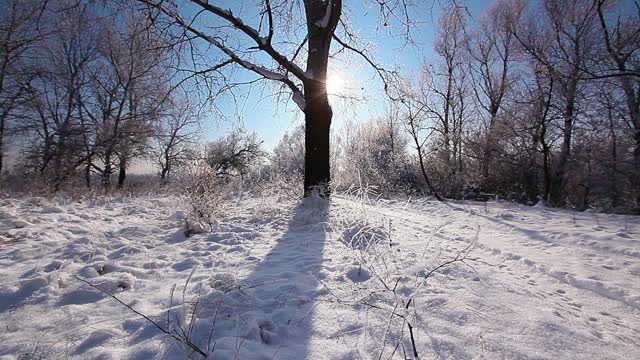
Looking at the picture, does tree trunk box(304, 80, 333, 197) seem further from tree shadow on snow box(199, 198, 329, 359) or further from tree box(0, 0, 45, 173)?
tree box(0, 0, 45, 173)

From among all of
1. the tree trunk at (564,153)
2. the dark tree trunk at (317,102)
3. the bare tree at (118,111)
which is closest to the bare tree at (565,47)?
the tree trunk at (564,153)

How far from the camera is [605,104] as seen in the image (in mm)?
9391

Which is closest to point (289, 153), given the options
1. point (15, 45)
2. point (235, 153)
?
point (235, 153)

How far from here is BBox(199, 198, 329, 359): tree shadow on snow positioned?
1.38m

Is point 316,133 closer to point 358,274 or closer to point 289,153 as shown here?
point 358,274

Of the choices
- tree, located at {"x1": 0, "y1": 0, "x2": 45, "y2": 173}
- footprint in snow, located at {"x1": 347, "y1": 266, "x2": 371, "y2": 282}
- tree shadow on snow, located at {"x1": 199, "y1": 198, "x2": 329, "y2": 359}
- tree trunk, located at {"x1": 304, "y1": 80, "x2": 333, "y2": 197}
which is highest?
tree, located at {"x1": 0, "y1": 0, "x2": 45, "y2": 173}

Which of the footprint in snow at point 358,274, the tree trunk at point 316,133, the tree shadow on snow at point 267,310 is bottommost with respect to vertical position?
the tree shadow on snow at point 267,310

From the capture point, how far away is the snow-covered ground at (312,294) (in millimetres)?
1389

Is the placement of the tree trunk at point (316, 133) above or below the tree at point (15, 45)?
below

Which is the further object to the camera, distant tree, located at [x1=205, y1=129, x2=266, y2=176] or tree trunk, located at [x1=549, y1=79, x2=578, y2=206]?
distant tree, located at [x1=205, y1=129, x2=266, y2=176]

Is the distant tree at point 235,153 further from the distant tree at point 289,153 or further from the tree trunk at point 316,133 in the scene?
the tree trunk at point 316,133

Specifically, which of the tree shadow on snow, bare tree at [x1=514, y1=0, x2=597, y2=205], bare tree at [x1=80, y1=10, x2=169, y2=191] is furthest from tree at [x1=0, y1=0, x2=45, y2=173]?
bare tree at [x1=514, y1=0, x2=597, y2=205]

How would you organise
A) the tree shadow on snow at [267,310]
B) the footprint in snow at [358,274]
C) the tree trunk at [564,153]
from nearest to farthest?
the tree shadow on snow at [267,310] → the footprint in snow at [358,274] → the tree trunk at [564,153]

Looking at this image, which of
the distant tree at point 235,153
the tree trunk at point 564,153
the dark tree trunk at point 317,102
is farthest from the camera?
the distant tree at point 235,153
